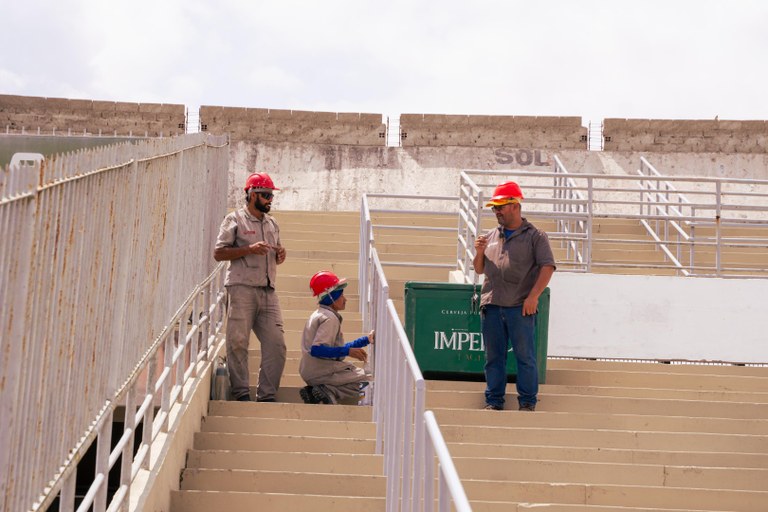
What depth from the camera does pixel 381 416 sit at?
827 cm

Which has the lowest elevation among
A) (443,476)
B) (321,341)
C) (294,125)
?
(443,476)

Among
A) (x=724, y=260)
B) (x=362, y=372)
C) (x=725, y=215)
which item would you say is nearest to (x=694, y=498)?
(x=362, y=372)

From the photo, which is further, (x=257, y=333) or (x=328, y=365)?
(x=257, y=333)

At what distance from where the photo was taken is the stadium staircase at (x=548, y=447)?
7.74 m

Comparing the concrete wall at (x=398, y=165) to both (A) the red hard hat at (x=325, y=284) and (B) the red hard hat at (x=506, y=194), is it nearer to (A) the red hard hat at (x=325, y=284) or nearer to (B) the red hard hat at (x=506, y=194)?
(A) the red hard hat at (x=325, y=284)

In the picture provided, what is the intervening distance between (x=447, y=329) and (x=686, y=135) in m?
11.4

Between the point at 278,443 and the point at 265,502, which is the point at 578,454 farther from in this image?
the point at 265,502

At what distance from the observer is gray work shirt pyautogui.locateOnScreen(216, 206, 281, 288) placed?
374 inches

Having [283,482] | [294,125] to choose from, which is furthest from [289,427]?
[294,125]

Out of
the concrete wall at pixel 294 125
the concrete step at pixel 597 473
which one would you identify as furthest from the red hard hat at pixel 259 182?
the concrete wall at pixel 294 125

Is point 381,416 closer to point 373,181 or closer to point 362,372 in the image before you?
point 362,372

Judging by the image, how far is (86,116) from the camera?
20.4 metres

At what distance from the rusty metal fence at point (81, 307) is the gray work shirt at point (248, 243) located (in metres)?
1.56

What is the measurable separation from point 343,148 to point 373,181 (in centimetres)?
69
